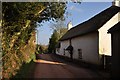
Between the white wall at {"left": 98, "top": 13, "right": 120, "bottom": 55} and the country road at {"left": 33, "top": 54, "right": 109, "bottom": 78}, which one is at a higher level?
the white wall at {"left": 98, "top": 13, "right": 120, "bottom": 55}

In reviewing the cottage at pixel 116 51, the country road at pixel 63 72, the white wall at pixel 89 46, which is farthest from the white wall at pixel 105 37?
the cottage at pixel 116 51

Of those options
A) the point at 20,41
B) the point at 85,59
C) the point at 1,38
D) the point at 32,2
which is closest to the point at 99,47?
the point at 85,59

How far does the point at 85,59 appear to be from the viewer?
31047mm

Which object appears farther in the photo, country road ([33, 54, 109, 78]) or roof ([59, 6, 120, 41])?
roof ([59, 6, 120, 41])

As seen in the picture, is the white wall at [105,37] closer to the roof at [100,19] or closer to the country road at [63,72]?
the roof at [100,19]

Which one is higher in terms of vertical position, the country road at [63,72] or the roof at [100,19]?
the roof at [100,19]

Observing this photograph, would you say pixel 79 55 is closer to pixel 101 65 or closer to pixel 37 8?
pixel 101 65

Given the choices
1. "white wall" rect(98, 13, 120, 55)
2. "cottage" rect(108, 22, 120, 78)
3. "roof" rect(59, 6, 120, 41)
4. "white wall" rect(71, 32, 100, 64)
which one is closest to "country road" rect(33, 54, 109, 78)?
"white wall" rect(71, 32, 100, 64)

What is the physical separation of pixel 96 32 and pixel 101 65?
13.1ft

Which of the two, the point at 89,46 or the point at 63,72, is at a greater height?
the point at 89,46

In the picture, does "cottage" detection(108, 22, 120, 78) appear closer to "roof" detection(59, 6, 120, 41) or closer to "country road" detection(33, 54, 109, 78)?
"country road" detection(33, 54, 109, 78)

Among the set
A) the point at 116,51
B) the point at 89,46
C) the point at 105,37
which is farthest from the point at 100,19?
the point at 116,51

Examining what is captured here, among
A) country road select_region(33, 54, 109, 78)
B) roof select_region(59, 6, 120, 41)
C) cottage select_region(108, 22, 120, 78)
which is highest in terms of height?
A: roof select_region(59, 6, 120, 41)

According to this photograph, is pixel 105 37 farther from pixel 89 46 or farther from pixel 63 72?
pixel 63 72
